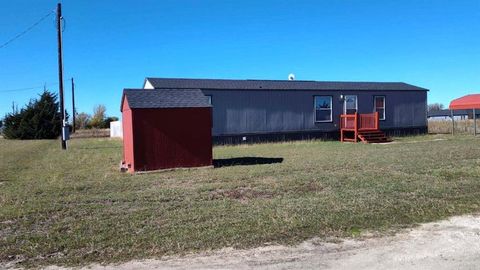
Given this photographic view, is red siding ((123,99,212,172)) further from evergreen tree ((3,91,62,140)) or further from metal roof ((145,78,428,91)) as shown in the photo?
evergreen tree ((3,91,62,140))

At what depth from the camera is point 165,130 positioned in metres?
13.4

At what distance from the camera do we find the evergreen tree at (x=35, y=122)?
45719 mm

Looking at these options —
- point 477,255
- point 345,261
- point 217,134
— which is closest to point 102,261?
point 345,261

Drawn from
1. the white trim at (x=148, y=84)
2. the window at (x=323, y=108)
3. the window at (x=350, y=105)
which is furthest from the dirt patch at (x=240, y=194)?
the window at (x=350, y=105)

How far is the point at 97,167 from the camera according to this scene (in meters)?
14.8

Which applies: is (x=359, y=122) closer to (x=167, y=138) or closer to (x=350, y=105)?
(x=350, y=105)

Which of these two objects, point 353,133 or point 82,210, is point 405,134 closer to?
point 353,133

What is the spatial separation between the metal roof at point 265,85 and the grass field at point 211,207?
43.1 ft

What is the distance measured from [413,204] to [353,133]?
2009 centimetres

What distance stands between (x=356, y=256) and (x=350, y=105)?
24395 millimetres

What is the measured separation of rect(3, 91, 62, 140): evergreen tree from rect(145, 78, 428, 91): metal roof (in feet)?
78.4

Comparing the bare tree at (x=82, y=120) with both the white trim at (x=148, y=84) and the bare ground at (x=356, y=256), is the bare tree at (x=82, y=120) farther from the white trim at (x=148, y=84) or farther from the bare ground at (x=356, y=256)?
the bare ground at (x=356, y=256)

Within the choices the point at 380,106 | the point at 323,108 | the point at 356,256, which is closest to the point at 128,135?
the point at 356,256

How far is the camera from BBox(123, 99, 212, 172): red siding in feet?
43.0
